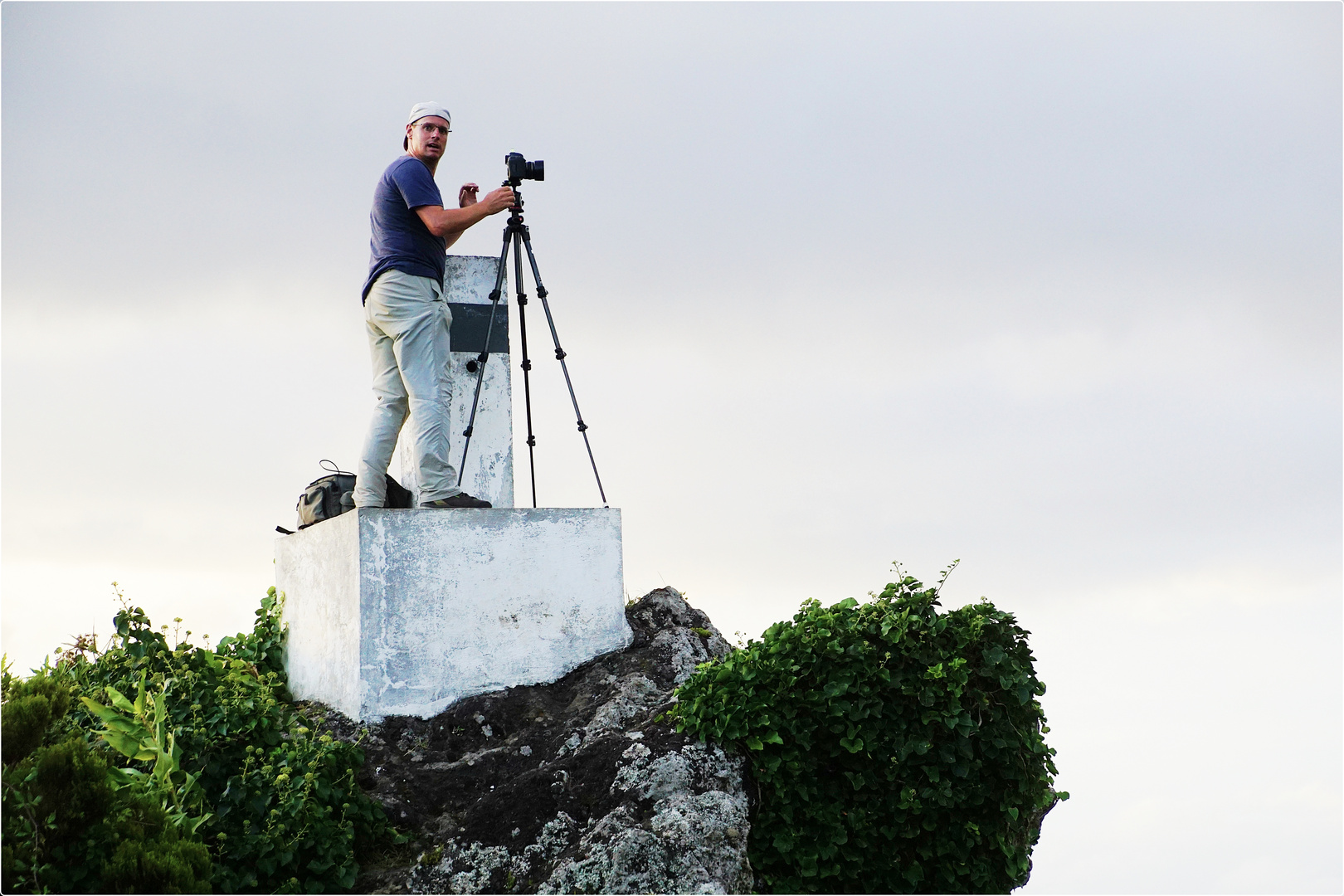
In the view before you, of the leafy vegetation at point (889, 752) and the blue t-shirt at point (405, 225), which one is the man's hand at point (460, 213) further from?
A: the leafy vegetation at point (889, 752)

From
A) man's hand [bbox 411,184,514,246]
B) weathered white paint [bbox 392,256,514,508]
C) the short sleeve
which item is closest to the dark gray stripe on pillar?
weathered white paint [bbox 392,256,514,508]

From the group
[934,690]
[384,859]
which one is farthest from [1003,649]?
[384,859]

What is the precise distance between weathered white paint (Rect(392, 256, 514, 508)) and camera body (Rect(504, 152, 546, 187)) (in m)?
0.75

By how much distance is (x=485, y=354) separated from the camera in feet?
27.6

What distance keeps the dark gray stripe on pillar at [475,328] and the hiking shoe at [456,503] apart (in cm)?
127

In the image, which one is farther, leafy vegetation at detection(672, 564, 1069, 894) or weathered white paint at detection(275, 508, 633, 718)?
weathered white paint at detection(275, 508, 633, 718)

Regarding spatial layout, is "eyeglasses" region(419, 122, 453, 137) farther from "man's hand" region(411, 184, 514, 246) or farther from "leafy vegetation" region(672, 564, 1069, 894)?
"leafy vegetation" region(672, 564, 1069, 894)

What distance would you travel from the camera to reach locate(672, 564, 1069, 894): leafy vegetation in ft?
20.5

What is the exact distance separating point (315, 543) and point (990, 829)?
4775mm

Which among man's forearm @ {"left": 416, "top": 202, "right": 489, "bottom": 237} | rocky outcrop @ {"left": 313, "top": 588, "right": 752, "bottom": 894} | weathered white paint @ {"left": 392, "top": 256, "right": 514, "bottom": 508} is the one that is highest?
man's forearm @ {"left": 416, "top": 202, "right": 489, "bottom": 237}

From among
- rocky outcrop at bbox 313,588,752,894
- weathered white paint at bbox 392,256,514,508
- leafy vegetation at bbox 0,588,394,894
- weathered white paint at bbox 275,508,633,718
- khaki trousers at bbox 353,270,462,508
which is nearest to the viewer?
leafy vegetation at bbox 0,588,394,894

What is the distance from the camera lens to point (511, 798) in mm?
6457

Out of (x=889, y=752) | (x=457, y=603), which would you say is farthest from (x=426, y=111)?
(x=889, y=752)

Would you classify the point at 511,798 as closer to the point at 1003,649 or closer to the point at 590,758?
the point at 590,758
